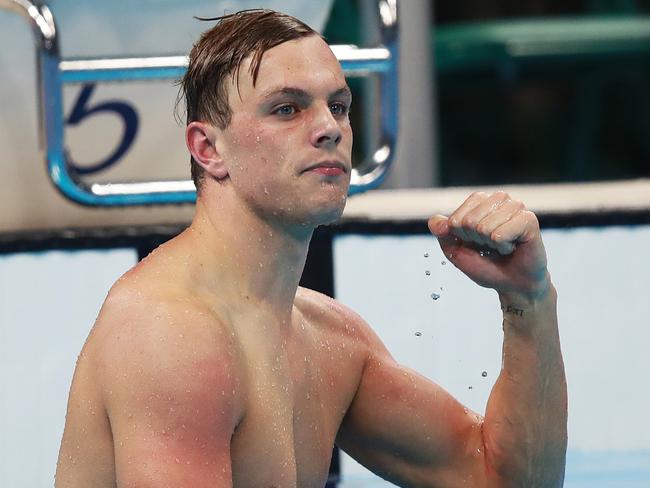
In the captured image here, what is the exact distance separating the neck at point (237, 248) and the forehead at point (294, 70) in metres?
0.17

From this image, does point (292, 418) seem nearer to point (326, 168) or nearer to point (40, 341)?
point (326, 168)

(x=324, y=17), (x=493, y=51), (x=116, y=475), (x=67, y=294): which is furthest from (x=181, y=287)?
(x=493, y=51)

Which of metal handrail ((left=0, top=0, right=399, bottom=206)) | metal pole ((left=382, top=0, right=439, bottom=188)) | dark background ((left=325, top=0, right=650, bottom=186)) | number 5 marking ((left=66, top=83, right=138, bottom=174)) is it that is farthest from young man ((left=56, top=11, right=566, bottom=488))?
dark background ((left=325, top=0, right=650, bottom=186))

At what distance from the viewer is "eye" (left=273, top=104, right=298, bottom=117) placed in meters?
Answer: 1.85

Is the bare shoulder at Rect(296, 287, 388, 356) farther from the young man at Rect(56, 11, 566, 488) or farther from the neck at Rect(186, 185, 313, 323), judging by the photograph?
the neck at Rect(186, 185, 313, 323)

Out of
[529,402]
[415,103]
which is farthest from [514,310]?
[415,103]

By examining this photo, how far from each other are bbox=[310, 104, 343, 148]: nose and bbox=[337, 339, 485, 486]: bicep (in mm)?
506

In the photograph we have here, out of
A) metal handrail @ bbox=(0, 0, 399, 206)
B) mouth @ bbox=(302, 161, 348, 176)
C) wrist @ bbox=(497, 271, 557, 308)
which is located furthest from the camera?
metal handrail @ bbox=(0, 0, 399, 206)

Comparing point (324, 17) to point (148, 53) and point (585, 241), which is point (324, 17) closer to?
point (148, 53)

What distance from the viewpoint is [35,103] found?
2.94 m

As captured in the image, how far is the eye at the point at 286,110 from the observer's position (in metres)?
1.85

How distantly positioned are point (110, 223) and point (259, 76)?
125cm

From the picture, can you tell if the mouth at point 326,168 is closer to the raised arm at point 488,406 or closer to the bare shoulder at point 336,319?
the raised arm at point 488,406

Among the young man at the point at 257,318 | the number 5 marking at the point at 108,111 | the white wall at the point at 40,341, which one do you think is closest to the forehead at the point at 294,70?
the young man at the point at 257,318
